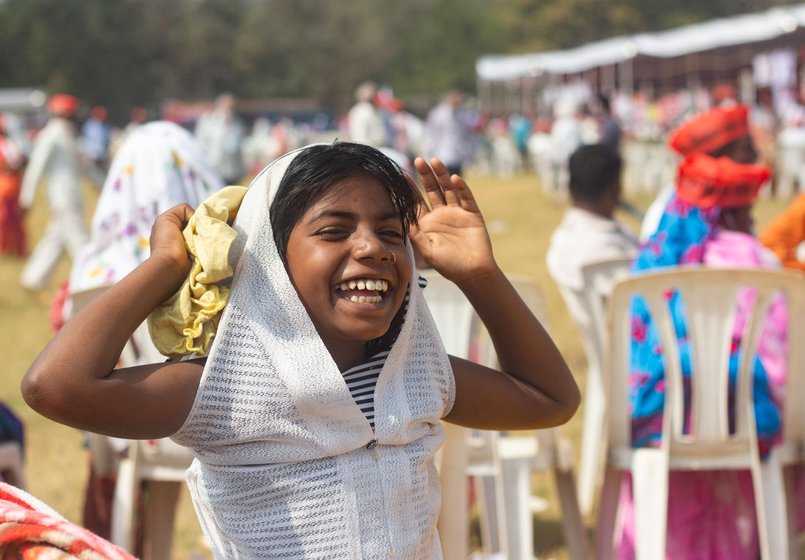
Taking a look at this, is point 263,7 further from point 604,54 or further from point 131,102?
point 604,54

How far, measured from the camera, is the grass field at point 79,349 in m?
4.83

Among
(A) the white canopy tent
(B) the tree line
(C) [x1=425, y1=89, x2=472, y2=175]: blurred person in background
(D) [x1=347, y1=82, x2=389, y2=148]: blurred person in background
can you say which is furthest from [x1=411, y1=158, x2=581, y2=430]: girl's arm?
(B) the tree line

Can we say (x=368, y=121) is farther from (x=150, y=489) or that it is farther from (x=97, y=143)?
(x=150, y=489)

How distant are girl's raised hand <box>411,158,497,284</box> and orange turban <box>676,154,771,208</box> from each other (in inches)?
79.8

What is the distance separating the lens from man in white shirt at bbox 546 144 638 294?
16.9 feet

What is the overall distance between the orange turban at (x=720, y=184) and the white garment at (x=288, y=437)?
7.15 ft

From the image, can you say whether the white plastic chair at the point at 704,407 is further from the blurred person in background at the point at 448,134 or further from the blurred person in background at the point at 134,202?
the blurred person in background at the point at 448,134

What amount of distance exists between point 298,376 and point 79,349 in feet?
1.13

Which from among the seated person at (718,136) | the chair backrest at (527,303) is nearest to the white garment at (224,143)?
the seated person at (718,136)

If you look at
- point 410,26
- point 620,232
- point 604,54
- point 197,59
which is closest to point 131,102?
point 197,59

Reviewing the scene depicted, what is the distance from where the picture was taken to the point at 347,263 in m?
1.94

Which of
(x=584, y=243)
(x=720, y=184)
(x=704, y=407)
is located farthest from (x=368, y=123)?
(x=704, y=407)

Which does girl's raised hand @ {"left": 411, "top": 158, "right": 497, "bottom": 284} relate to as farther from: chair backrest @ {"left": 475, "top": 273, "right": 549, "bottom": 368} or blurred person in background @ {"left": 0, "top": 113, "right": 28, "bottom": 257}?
blurred person in background @ {"left": 0, "top": 113, "right": 28, "bottom": 257}

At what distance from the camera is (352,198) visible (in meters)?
1.98
